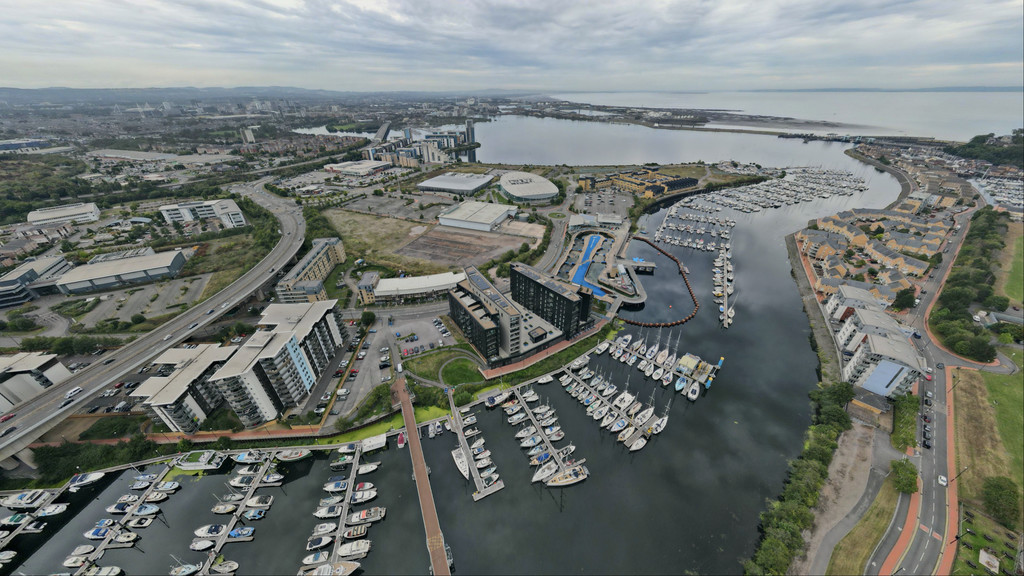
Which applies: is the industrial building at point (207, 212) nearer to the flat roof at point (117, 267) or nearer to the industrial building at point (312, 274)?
the flat roof at point (117, 267)

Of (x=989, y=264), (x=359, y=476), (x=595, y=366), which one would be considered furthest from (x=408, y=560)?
(x=989, y=264)

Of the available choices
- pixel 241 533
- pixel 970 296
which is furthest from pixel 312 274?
pixel 970 296

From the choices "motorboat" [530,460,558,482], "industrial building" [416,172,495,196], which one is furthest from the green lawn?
"industrial building" [416,172,495,196]

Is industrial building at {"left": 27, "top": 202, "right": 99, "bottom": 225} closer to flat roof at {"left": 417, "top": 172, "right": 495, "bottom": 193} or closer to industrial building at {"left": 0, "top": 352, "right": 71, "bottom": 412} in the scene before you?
industrial building at {"left": 0, "top": 352, "right": 71, "bottom": 412}

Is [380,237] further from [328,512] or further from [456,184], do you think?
[328,512]

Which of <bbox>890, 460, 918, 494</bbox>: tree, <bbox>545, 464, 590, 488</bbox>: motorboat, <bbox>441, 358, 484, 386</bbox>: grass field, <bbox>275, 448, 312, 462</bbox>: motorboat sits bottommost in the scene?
<bbox>275, 448, 312, 462</bbox>: motorboat

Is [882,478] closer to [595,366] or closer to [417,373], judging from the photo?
[595,366]

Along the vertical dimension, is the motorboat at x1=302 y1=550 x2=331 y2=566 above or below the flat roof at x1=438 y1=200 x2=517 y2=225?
below
